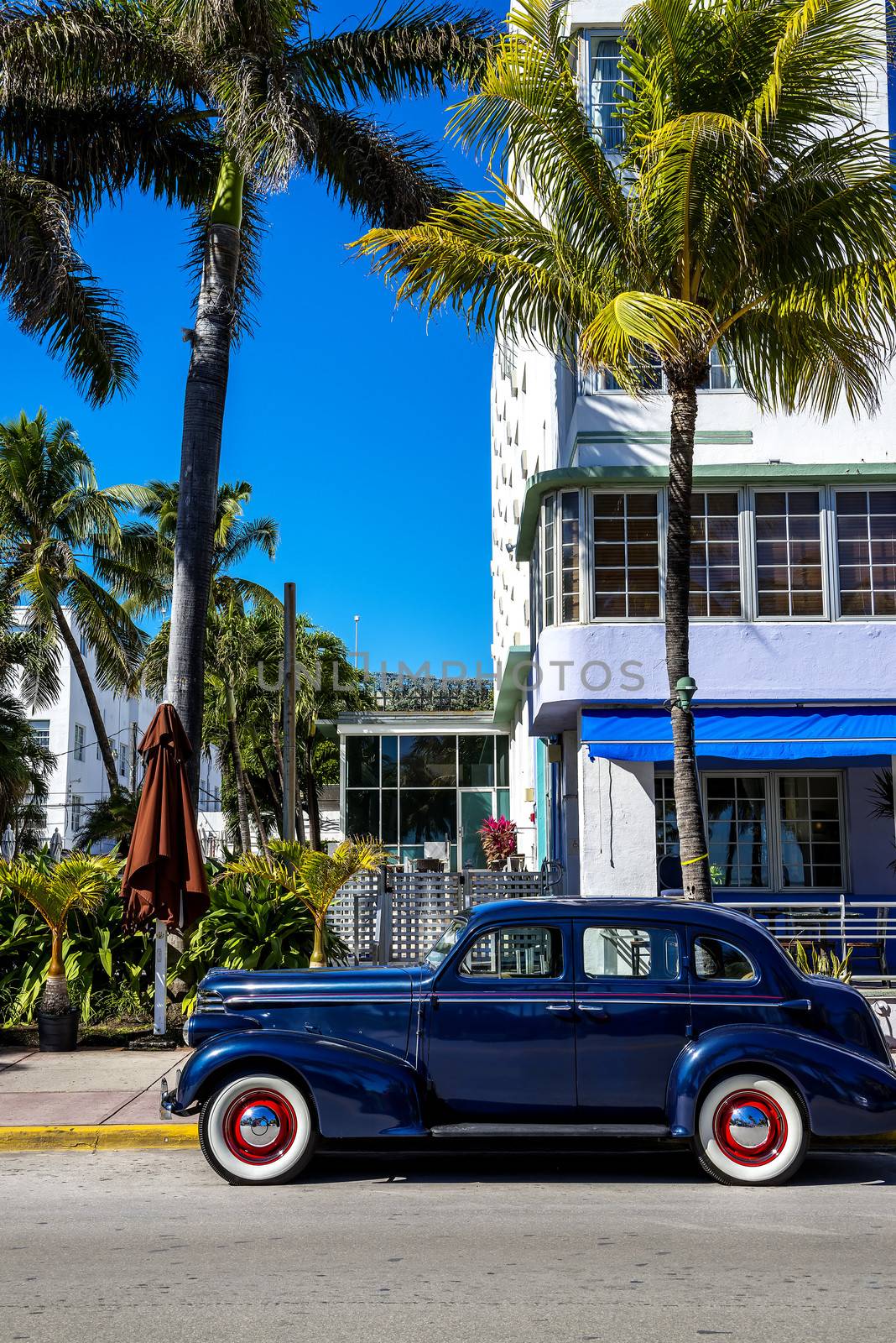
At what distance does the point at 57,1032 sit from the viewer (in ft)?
37.3

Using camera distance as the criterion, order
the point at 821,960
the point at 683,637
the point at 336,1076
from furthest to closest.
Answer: the point at 821,960
the point at 683,637
the point at 336,1076

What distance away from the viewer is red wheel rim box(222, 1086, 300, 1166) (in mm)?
7105

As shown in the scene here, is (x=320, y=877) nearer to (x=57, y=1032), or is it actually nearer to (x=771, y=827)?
(x=57, y=1032)

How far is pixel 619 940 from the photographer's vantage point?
24.4 ft

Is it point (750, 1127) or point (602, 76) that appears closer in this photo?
Result: point (750, 1127)

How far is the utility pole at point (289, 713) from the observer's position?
63.1 feet

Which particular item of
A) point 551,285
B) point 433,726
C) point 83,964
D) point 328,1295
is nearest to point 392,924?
point 83,964

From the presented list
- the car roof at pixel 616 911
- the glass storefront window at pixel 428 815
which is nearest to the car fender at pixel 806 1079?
the car roof at pixel 616 911

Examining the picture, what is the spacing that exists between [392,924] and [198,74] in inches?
406

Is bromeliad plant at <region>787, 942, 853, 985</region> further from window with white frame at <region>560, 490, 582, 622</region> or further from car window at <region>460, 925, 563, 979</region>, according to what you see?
Result: car window at <region>460, 925, 563, 979</region>

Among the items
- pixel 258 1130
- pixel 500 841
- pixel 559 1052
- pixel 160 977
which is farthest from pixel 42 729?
pixel 559 1052

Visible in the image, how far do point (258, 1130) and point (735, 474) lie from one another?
1092 cm

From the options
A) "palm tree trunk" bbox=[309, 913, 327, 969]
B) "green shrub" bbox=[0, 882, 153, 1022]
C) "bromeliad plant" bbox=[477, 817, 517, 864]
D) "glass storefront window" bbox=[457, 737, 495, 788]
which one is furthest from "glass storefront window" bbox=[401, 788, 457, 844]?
"palm tree trunk" bbox=[309, 913, 327, 969]

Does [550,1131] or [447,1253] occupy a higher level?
[550,1131]
